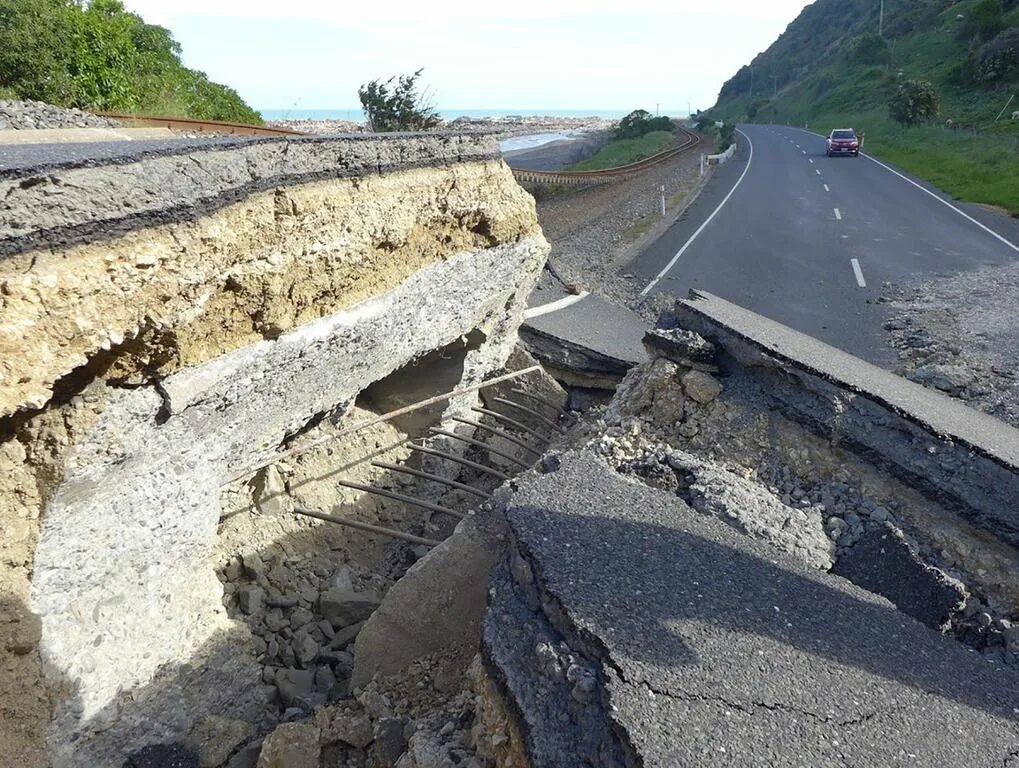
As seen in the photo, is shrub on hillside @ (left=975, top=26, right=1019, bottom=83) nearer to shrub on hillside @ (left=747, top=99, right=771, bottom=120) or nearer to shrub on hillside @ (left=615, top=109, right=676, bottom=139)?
shrub on hillside @ (left=615, top=109, right=676, bottom=139)

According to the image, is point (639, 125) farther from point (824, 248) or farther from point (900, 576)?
point (900, 576)

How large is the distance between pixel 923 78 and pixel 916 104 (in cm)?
1591

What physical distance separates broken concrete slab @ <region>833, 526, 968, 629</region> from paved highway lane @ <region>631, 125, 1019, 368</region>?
4908 millimetres

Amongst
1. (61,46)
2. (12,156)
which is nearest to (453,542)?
(12,156)

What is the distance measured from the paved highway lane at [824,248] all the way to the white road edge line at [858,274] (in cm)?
2

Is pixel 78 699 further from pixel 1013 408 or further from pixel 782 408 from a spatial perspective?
pixel 1013 408

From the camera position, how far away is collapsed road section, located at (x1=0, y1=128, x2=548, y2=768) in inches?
126

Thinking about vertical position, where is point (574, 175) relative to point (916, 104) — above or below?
below

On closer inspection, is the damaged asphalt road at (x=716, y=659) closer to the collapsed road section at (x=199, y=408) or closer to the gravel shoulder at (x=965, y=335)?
the collapsed road section at (x=199, y=408)

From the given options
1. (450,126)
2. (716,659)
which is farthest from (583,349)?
(450,126)

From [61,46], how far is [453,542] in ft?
36.6

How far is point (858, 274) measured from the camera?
516 inches

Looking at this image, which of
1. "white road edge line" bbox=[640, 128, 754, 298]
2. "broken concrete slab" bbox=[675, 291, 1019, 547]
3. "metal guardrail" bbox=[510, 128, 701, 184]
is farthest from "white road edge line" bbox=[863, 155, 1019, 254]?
"broken concrete slab" bbox=[675, 291, 1019, 547]

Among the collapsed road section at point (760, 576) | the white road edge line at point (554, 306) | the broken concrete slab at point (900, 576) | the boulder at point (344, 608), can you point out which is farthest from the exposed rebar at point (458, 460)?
the white road edge line at point (554, 306)
